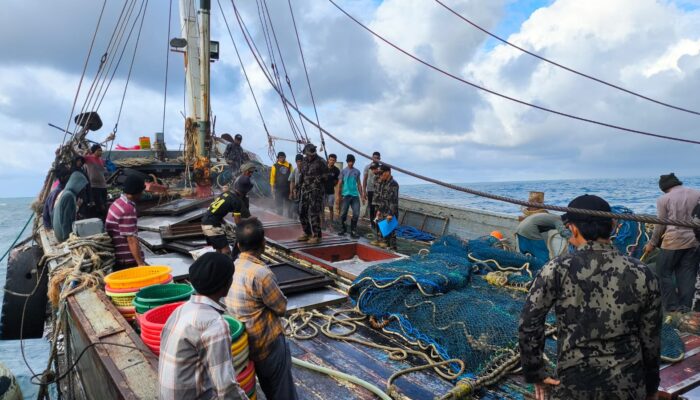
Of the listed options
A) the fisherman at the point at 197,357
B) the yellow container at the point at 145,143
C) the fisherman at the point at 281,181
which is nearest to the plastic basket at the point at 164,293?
the fisherman at the point at 197,357

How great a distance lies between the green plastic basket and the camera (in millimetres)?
2583

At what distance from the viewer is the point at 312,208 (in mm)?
8625

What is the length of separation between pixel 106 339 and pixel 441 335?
9.54 ft

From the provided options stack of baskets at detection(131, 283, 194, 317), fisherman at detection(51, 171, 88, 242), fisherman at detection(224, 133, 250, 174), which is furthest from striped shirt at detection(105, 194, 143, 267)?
fisherman at detection(224, 133, 250, 174)

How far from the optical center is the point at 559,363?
2342 millimetres

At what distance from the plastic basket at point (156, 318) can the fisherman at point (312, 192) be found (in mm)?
5335

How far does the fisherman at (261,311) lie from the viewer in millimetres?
2775

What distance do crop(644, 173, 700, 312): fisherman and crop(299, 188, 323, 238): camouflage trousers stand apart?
5.68m

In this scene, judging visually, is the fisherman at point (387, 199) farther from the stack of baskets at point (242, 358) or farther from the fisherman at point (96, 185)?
the stack of baskets at point (242, 358)

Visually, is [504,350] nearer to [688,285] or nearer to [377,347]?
[377,347]

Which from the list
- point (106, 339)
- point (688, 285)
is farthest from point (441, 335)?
point (688, 285)

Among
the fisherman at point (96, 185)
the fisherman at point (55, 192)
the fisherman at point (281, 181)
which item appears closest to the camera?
the fisherman at point (55, 192)

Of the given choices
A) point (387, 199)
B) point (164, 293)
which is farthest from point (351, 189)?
point (164, 293)

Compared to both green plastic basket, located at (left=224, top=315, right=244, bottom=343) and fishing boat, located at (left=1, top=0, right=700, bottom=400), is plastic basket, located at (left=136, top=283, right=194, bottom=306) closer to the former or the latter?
fishing boat, located at (left=1, top=0, right=700, bottom=400)
